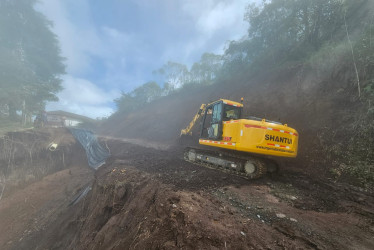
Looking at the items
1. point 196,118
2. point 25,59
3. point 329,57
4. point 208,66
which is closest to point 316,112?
point 329,57

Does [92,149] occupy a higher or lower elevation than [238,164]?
lower

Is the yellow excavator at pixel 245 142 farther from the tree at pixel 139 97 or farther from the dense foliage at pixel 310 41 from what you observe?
the tree at pixel 139 97

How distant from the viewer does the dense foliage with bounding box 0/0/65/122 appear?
19.1m

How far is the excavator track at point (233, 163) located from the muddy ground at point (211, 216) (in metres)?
0.38

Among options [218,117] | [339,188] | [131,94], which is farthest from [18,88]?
[339,188]

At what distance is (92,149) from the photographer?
14.1 meters

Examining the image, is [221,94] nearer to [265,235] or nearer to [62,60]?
[265,235]

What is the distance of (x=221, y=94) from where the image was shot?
19.0 meters

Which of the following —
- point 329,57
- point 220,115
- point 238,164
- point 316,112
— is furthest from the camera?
point 329,57

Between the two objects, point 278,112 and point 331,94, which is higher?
point 331,94

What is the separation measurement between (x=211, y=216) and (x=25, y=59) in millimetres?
32180

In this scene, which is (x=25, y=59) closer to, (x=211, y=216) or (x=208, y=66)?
(x=208, y=66)

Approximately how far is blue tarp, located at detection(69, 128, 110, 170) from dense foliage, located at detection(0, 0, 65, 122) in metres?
9.03

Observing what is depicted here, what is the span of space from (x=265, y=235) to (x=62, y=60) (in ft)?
118
